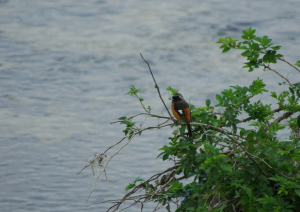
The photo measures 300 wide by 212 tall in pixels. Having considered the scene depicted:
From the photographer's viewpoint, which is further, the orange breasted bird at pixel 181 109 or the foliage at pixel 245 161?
the orange breasted bird at pixel 181 109

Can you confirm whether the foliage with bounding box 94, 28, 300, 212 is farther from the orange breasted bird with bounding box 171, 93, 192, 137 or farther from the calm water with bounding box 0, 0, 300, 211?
the calm water with bounding box 0, 0, 300, 211

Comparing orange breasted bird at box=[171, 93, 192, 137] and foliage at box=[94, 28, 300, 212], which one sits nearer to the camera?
foliage at box=[94, 28, 300, 212]

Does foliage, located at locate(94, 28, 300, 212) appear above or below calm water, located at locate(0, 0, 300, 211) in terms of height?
below

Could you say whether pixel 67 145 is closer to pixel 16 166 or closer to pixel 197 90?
pixel 16 166

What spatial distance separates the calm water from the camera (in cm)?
648

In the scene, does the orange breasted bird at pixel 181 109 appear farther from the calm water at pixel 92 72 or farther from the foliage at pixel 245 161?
the calm water at pixel 92 72

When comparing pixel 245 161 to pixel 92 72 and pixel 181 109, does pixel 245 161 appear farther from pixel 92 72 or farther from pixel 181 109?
pixel 92 72

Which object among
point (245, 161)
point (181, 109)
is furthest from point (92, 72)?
point (245, 161)

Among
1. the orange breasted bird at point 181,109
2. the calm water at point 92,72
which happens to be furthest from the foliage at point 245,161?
the calm water at point 92,72

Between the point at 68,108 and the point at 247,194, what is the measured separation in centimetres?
540

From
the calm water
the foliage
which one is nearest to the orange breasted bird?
the foliage

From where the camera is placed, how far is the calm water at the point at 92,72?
6.48m

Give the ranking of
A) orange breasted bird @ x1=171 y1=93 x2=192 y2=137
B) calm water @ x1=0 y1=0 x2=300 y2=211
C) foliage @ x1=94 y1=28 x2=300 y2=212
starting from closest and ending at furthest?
foliage @ x1=94 y1=28 x2=300 y2=212 → orange breasted bird @ x1=171 y1=93 x2=192 y2=137 → calm water @ x1=0 y1=0 x2=300 y2=211

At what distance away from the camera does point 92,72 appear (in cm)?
876
